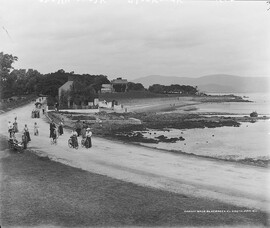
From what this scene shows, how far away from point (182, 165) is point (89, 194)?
7.98 meters

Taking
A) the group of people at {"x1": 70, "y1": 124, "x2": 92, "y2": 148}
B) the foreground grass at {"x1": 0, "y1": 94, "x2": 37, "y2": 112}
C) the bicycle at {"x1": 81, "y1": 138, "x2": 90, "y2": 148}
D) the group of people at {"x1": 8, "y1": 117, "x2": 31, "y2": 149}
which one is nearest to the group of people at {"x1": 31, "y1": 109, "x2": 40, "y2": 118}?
the foreground grass at {"x1": 0, "y1": 94, "x2": 37, "y2": 112}

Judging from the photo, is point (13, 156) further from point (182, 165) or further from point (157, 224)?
point (157, 224)

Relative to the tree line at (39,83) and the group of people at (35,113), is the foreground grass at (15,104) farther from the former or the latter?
the group of people at (35,113)

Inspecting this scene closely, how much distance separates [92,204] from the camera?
13.2 meters

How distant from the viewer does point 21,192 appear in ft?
47.2

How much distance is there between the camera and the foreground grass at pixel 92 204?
453 inches

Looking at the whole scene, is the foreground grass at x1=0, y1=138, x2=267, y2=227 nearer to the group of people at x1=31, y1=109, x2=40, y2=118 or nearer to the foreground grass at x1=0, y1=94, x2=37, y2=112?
the foreground grass at x1=0, y1=94, x2=37, y2=112

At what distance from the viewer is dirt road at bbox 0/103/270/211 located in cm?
1516

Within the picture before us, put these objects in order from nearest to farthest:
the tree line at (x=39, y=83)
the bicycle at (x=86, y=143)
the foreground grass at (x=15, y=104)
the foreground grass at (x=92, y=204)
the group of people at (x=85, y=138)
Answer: the foreground grass at (x=92, y=204), the group of people at (x=85, y=138), the bicycle at (x=86, y=143), the tree line at (x=39, y=83), the foreground grass at (x=15, y=104)

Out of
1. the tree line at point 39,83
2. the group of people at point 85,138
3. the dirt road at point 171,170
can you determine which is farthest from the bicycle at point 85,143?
the tree line at point 39,83

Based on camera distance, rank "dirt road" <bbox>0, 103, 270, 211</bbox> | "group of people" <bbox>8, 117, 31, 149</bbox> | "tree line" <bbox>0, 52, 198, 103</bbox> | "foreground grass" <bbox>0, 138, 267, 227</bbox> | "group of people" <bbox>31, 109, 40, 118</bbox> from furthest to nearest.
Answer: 1. "group of people" <bbox>31, 109, 40, 118</bbox>
2. "tree line" <bbox>0, 52, 198, 103</bbox>
3. "group of people" <bbox>8, 117, 31, 149</bbox>
4. "dirt road" <bbox>0, 103, 270, 211</bbox>
5. "foreground grass" <bbox>0, 138, 267, 227</bbox>

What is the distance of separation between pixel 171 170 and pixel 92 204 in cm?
724

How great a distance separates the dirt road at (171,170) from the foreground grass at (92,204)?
45.9 inches

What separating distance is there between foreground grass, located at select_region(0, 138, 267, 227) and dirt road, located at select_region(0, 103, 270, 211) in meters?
1.17
